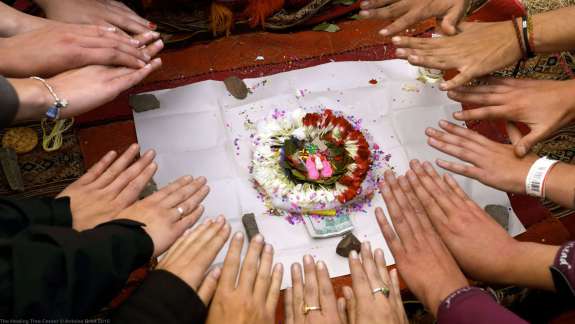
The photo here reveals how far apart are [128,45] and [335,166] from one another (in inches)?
29.4

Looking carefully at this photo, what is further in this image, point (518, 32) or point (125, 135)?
point (125, 135)

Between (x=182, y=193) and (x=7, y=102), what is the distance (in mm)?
478

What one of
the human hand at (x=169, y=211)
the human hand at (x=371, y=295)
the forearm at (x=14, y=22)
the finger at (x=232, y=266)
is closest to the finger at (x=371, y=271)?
the human hand at (x=371, y=295)

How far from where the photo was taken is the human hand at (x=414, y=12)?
1.64m

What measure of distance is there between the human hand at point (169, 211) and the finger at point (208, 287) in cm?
14

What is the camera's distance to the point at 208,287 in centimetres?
116

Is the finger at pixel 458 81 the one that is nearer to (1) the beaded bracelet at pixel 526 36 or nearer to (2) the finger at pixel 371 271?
(1) the beaded bracelet at pixel 526 36

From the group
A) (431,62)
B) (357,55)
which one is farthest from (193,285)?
(357,55)

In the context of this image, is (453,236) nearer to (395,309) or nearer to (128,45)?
(395,309)

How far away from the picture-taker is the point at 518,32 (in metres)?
1.56

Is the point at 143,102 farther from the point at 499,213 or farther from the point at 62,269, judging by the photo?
the point at 499,213

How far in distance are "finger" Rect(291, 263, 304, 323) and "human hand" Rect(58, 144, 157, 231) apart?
1.58 ft

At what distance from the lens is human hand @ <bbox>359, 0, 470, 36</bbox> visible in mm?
1641

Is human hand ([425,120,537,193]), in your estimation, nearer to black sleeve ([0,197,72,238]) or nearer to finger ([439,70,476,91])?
finger ([439,70,476,91])
